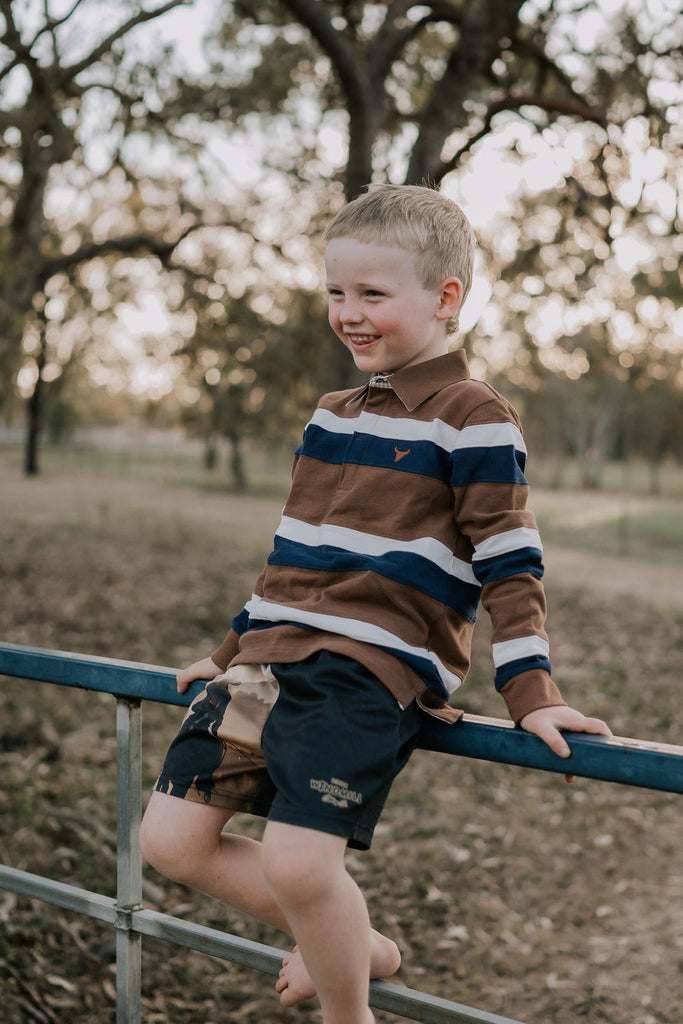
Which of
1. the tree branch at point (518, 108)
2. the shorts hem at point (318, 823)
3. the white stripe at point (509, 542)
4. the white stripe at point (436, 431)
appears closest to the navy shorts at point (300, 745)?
the shorts hem at point (318, 823)

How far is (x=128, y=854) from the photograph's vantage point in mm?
1572

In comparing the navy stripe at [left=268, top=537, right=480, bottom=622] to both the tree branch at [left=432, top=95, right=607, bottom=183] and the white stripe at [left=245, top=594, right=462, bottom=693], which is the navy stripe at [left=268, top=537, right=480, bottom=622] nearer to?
the white stripe at [left=245, top=594, right=462, bottom=693]

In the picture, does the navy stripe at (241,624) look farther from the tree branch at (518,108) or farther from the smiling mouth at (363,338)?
the tree branch at (518,108)

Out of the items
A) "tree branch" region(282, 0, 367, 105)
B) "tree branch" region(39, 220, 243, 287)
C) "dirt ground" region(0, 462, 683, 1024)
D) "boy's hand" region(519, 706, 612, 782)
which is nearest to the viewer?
"boy's hand" region(519, 706, 612, 782)

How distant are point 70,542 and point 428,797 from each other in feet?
28.4

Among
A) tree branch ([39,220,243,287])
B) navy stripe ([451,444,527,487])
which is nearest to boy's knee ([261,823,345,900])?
navy stripe ([451,444,527,487])

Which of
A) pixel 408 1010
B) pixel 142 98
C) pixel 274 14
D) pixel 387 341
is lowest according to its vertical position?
pixel 408 1010

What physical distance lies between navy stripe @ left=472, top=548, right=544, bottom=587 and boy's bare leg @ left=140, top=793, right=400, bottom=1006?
0.59 m

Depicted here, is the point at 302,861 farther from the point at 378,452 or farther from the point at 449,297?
the point at 449,297

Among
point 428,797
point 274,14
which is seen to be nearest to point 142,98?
point 274,14

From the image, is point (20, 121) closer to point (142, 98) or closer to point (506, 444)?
point (142, 98)

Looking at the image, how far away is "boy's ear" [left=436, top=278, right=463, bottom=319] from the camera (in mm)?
1667

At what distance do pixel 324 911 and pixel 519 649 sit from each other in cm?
47

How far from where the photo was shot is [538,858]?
476 cm
